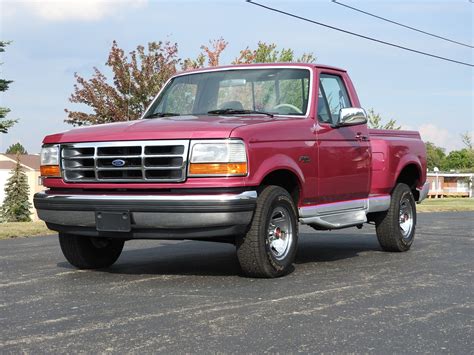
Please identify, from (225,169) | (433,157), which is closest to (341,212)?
(225,169)

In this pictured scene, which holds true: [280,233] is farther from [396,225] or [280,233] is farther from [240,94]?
[396,225]

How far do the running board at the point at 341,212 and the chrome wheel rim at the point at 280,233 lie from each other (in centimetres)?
35

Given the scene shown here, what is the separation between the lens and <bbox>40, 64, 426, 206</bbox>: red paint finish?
6184 millimetres

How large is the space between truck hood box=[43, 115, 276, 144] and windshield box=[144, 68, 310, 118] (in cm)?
41

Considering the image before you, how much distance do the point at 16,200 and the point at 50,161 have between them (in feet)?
150

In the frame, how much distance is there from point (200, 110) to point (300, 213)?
1.53m

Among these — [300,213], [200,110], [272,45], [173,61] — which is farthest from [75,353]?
[272,45]

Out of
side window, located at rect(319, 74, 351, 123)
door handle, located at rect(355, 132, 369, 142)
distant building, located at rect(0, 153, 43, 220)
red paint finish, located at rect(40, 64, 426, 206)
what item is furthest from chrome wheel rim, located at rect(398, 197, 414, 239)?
distant building, located at rect(0, 153, 43, 220)

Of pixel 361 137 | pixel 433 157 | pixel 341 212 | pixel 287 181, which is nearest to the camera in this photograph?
pixel 287 181

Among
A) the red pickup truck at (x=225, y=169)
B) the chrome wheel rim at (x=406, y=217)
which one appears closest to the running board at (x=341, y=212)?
the red pickup truck at (x=225, y=169)

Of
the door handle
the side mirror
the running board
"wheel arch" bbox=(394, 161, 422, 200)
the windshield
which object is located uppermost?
the windshield

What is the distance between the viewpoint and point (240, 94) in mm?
7551

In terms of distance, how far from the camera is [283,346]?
13.3ft

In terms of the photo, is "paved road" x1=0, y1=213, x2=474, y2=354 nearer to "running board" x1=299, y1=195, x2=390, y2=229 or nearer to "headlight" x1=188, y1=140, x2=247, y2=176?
"running board" x1=299, y1=195, x2=390, y2=229
